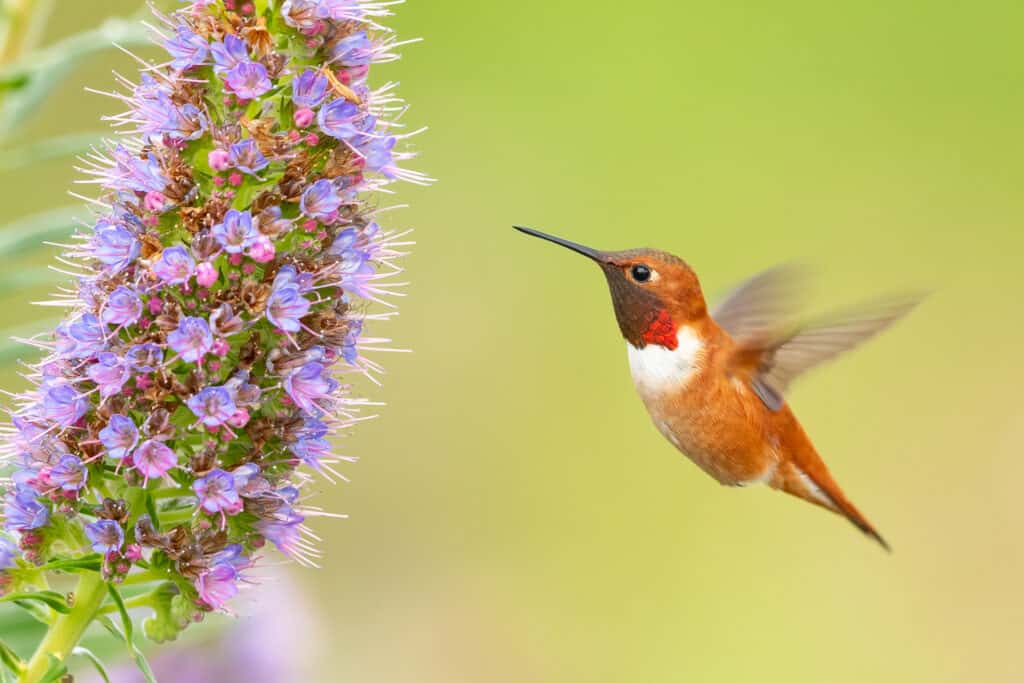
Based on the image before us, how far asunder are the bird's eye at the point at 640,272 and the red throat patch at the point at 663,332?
0.13m

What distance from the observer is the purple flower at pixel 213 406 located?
10.9 ft

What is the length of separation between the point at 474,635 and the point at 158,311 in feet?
24.4

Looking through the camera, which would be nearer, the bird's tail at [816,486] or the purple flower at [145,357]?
the purple flower at [145,357]

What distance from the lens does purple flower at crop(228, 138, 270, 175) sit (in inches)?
133

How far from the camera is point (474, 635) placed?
10.4 m

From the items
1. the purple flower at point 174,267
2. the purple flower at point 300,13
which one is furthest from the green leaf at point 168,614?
the purple flower at point 300,13

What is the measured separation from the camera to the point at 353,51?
142 inches

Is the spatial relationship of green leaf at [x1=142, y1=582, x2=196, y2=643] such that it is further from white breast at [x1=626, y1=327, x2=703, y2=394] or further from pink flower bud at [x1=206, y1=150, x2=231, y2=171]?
white breast at [x1=626, y1=327, x2=703, y2=394]

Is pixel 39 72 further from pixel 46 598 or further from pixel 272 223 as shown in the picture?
pixel 46 598

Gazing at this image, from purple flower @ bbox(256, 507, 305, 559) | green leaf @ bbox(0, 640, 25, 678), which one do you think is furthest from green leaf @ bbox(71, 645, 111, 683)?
purple flower @ bbox(256, 507, 305, 559)

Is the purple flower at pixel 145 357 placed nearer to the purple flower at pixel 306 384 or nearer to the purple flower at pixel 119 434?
the purple flower at pixel 119 434

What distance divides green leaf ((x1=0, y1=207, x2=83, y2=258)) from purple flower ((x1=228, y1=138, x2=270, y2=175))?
937 millimetres

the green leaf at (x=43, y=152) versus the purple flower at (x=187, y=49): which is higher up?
the purple flower at (x=187, y=49)

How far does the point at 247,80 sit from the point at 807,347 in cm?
240
